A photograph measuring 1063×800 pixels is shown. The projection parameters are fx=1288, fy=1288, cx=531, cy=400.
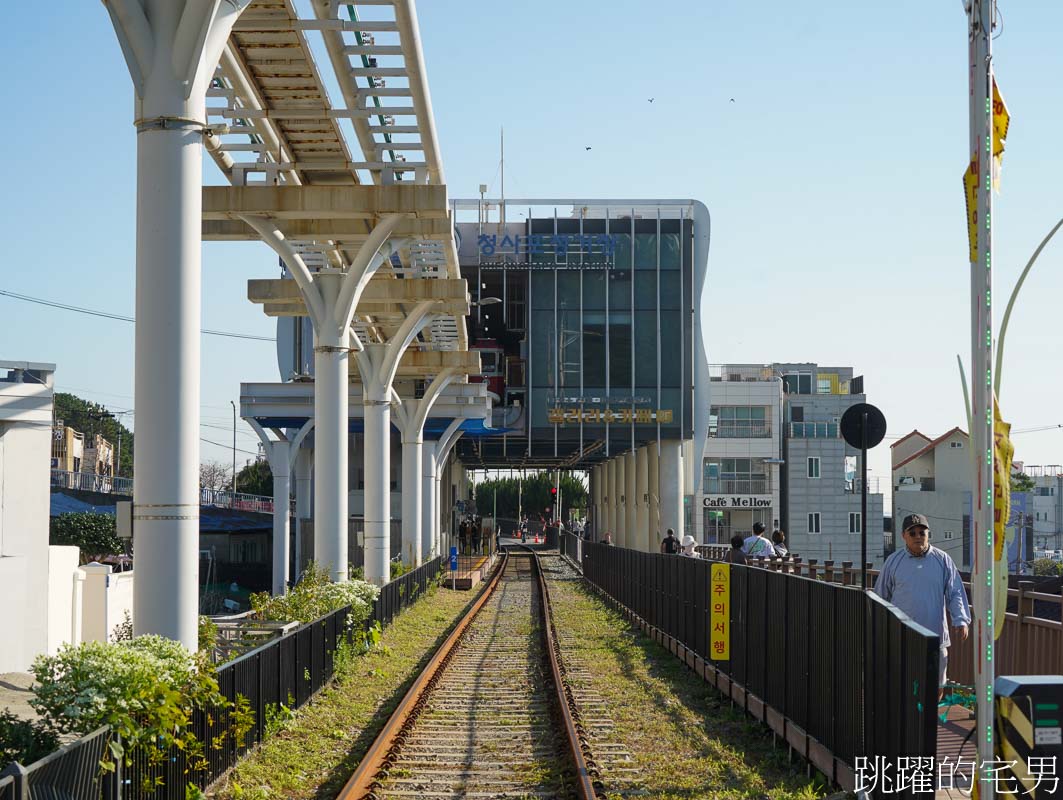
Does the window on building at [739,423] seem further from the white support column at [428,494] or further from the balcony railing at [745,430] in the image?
the white support column at [428,494]

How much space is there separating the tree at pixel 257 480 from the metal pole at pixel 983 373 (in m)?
99.8

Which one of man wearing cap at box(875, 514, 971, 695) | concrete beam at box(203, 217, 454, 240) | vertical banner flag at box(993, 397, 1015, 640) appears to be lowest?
man wearing cap at box(875, 514, 971, 695)

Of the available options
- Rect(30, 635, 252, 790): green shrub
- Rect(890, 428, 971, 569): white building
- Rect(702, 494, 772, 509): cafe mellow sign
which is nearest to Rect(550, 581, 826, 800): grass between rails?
Rect(30, 635, 252, 790): green shrub

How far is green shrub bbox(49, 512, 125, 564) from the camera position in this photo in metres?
55.6

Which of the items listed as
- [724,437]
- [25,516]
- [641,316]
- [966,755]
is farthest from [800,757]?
[724,437]

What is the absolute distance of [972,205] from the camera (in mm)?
6270

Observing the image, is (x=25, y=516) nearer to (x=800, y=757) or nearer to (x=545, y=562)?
(x=800, y=757)

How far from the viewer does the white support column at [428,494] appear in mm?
47869

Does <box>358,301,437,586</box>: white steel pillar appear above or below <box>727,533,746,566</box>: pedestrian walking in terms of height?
above

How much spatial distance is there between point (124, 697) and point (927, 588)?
5.50 m

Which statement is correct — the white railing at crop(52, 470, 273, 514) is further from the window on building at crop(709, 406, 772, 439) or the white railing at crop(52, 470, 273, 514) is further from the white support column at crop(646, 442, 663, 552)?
the window on building at crop(709, 406, 772, 439)

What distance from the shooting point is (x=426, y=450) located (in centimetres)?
4894

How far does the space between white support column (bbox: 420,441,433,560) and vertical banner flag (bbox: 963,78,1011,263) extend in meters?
41.3

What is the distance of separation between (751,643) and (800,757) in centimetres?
267
